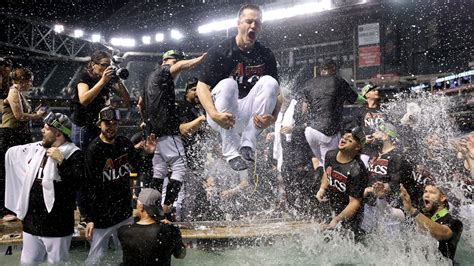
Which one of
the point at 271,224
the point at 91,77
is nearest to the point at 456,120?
the point at 271,224

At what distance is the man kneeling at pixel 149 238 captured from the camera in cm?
317

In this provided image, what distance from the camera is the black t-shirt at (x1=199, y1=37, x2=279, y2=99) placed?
377cm

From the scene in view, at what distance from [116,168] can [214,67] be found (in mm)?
1481

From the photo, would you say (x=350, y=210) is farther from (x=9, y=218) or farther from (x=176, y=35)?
(x=176, y=35)

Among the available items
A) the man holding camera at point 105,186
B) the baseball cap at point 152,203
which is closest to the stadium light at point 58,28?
the man holding camera at point 105,186

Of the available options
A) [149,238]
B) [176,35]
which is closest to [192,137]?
[149,238]

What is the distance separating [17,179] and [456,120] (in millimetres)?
11789

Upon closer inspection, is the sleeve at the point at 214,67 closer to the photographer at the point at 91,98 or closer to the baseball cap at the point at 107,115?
the baseball cap at the point at 107,115

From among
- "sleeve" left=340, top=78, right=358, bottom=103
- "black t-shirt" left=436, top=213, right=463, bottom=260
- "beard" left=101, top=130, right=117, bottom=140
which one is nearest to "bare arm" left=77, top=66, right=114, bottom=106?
"beard" left=101, top=130, right=117, bottom=140

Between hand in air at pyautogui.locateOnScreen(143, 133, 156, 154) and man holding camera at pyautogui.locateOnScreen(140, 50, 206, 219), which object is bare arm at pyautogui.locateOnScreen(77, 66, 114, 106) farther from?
hand in air at pyautogui.locateOnScreen(143, 133, 156, 154)

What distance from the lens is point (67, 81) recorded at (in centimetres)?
1709

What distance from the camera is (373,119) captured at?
19.3ft

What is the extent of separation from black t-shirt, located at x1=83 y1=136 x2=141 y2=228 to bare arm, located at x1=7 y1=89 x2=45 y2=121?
43.6 inches

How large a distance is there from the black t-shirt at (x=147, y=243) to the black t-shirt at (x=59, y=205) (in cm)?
87
